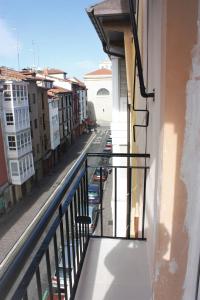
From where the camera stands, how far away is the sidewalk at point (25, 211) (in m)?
11.8

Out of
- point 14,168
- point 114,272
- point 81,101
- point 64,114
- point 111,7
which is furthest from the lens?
point 81,101

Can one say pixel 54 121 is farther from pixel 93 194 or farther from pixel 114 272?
pixel 114 272

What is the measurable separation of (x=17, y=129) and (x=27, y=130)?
146 cm

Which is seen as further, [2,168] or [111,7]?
[2,168]

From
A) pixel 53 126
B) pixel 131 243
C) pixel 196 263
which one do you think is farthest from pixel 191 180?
pixel 53 126

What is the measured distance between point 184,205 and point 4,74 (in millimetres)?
15397

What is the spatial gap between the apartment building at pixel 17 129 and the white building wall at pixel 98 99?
20134 mm

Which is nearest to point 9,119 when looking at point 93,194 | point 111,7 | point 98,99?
point 93,194

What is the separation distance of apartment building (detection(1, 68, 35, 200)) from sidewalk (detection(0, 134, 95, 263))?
3.32 ft

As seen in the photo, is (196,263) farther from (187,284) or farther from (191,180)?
(191,180)

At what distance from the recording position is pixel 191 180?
3.89ft

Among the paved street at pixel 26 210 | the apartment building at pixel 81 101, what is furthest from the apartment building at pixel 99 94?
the paved street at pixel 26 210

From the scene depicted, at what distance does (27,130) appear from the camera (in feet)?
52.1

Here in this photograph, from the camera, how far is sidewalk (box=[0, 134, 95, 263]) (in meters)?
11.8
